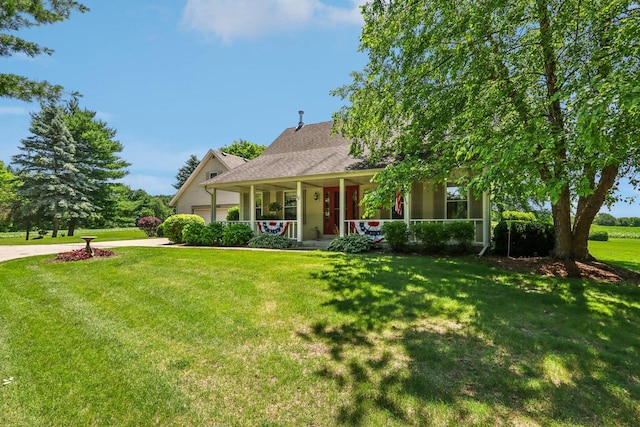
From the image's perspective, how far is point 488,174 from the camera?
4688 mm

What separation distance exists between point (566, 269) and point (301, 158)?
11.2m

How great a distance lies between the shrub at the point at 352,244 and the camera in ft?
36.1

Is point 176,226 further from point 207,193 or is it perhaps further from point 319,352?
point 319,352

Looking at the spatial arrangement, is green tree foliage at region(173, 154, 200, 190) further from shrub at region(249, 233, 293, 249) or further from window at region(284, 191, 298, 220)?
shrub at region(249, 233, 293, 249)

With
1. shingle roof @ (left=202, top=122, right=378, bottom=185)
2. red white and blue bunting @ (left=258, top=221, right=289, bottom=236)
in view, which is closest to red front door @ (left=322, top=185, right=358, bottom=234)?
shingle roof @ (left=202, top=122, right=378, bottom=185)

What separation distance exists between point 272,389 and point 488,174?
13.3ft

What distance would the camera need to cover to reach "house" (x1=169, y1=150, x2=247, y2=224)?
24.6 m

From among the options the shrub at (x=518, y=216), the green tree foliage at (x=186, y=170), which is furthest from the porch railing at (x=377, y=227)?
the green tree foliage at (x=186, y=170)

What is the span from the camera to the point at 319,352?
360cm

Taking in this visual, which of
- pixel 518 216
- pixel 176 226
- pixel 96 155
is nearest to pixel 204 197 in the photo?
pixel 176 226

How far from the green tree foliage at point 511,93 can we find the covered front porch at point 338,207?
8.97ft

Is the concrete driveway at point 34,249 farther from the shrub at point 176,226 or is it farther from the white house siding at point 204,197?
the white house siding at point 204,197

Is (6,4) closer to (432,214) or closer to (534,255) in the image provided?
(432,214)

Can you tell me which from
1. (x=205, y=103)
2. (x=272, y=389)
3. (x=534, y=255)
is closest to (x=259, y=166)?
(x=205, y=103)
